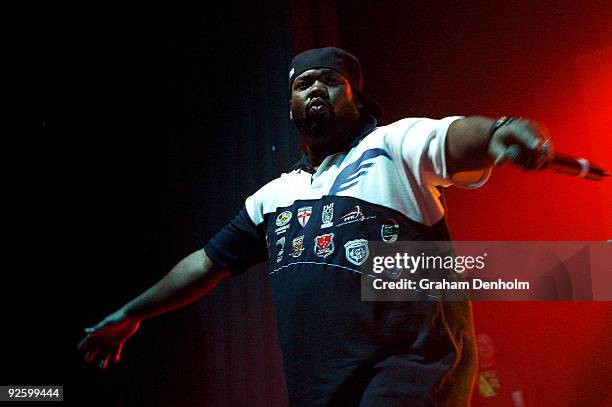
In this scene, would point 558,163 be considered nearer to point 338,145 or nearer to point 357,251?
point 357,251

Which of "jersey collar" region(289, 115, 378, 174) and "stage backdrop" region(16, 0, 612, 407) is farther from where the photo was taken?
"stage backdrop" region(16, 0, 612, 407)

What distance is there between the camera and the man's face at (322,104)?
1.70 meters

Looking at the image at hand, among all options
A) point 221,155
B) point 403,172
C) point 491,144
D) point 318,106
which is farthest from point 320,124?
point 221,155

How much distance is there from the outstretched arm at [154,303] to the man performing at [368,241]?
1.26ft

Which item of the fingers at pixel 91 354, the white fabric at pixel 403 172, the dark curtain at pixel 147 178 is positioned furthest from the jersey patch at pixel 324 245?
the dark curtain at pixel 147 178

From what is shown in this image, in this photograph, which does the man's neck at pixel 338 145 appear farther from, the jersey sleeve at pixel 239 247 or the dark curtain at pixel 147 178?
the dark curtain at pixel 147 178

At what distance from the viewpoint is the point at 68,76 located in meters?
2.78

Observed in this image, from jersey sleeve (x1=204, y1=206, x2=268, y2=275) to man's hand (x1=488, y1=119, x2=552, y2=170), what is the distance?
99 centimetres

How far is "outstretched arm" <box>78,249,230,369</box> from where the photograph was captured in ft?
6.44

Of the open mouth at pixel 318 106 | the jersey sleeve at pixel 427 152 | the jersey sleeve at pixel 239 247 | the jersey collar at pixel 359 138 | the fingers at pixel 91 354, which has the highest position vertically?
the open mouth at pixel 318 106

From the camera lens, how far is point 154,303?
6.49 ft

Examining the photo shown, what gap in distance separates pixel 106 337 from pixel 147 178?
3.46ft

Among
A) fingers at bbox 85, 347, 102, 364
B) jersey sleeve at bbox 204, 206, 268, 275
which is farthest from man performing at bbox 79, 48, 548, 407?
fingers at bbox 85, 347, 102, 364

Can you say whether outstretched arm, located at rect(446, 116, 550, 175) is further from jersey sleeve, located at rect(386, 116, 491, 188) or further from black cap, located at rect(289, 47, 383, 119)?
black cap, located at rect(289, 47, 383, 119)
